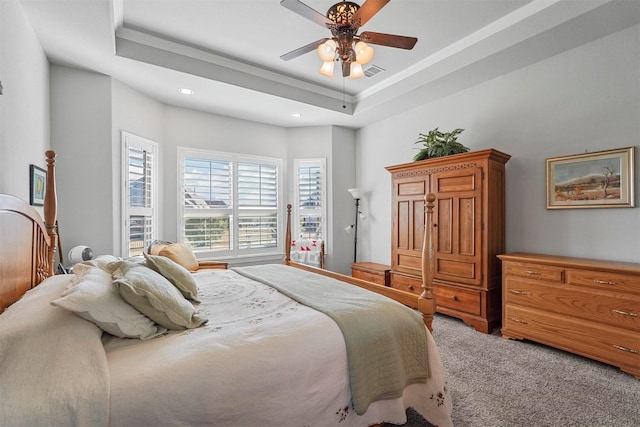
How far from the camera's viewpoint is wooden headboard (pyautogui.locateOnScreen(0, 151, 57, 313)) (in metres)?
1.41

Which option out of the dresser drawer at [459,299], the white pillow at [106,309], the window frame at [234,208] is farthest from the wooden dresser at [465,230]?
the white pillow at [106,309]

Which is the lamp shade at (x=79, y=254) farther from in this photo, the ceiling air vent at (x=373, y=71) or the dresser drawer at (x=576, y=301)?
the dresser drawer at (x=576, y=301)

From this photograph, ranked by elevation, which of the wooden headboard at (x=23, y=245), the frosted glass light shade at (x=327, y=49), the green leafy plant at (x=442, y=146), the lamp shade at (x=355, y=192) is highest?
the frosted glass light shade at (x=327, y=49)

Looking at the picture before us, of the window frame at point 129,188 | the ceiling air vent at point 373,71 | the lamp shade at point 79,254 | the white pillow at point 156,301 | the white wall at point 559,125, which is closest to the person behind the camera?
the white pillow at point 156,301

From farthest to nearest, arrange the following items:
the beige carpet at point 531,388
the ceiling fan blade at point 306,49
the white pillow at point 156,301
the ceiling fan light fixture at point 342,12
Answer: the ceiling fan blade at point 306,49 < the ceiling fan light fixture at point 342,12 < the beige carpet at point 531,388 < the white pillow at point 156,301

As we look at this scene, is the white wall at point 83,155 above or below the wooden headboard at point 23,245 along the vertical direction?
above

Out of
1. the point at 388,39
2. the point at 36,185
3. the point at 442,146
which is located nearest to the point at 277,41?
the point at 388,39

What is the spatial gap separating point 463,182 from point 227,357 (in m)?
3.01

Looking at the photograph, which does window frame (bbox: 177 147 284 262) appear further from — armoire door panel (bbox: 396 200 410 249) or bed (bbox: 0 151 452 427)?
bed (bbox: 0 151 452 427)

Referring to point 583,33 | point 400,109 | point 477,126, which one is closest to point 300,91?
point 400,109

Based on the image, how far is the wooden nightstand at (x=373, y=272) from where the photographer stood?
4.20 meters

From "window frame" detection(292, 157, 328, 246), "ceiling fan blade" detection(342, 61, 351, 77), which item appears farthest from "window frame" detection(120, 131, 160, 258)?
"ceiling fan blade" detection(342, 61, 351, 77)

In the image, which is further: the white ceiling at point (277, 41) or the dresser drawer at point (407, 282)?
the dresser drawer at point (407, 282)

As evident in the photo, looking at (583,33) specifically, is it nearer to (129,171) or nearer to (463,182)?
(463,182)
